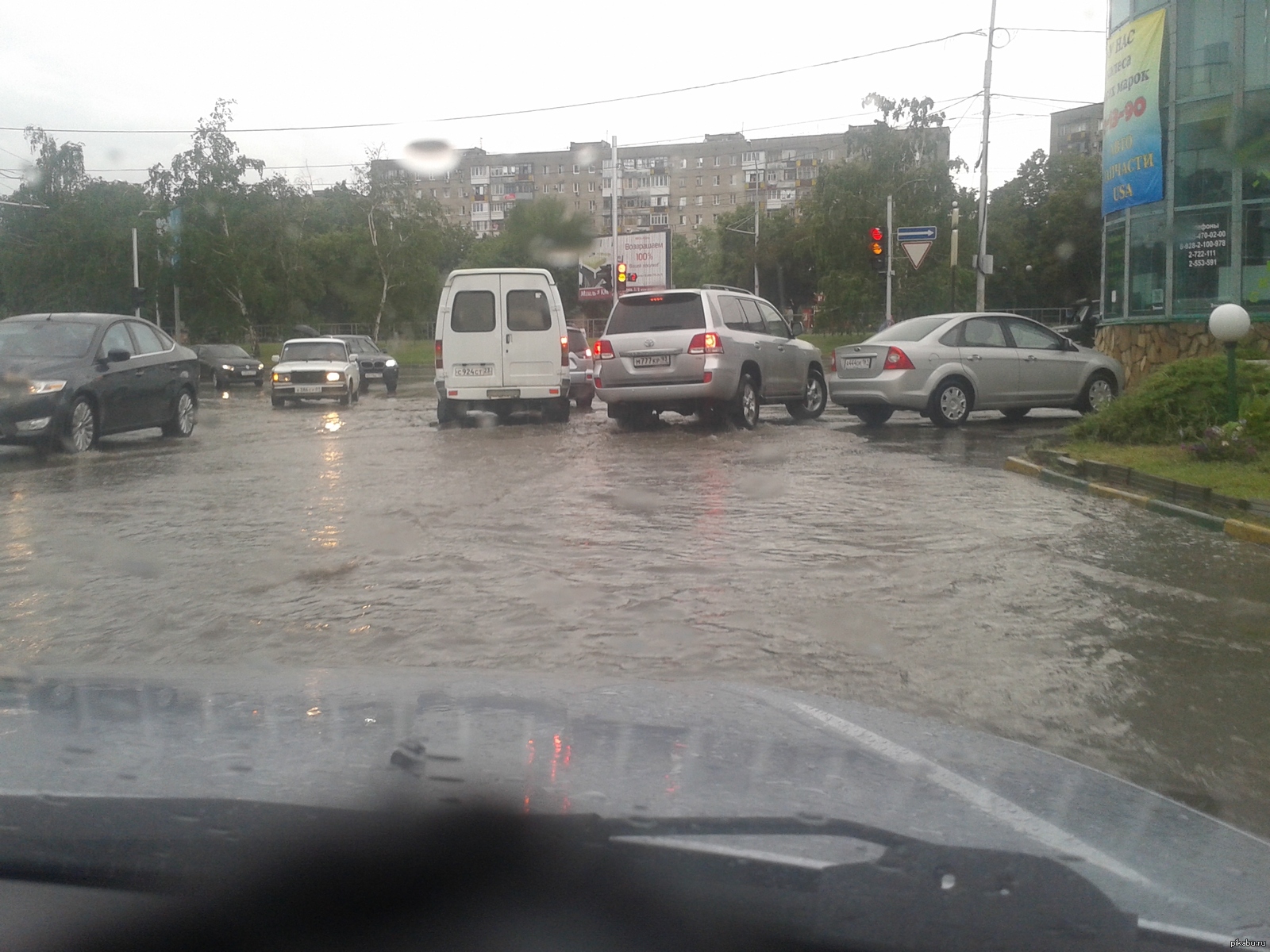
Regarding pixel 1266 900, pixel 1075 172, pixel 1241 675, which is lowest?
pixel 1241 675

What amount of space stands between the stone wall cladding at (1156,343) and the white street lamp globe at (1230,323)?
298 inches

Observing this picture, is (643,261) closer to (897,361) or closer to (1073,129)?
(897,361)

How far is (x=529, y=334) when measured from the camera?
18094mm

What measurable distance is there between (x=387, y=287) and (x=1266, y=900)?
64.6 metres

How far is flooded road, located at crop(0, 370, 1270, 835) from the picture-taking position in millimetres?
4910

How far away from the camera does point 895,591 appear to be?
22.0ft

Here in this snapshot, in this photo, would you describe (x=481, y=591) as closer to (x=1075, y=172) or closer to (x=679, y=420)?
(x=679, y=420)

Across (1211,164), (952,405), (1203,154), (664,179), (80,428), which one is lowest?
(80,428)

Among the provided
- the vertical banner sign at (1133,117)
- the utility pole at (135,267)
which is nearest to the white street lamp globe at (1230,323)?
the vertical banner sign at (1133,117)

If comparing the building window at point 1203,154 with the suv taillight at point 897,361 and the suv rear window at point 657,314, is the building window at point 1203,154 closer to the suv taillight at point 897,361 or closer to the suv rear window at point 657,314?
the suv taillight at point 897,361

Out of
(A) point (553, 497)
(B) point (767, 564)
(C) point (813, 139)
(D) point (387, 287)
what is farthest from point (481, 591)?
(C) point (813, 139)

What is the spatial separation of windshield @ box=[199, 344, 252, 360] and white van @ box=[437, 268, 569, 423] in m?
23.9

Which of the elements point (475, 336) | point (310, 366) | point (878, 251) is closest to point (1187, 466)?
point (475, 336)

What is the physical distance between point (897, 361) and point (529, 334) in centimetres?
567
